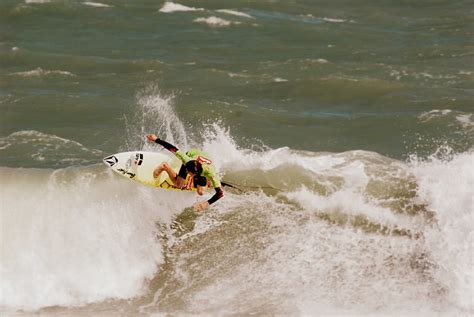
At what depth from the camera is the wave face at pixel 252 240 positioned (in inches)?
446

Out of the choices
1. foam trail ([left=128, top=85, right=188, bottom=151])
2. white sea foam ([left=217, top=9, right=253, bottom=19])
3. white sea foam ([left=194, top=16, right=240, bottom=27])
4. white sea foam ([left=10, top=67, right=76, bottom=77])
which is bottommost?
foam trail ([left=128, top=85, right=188, bottom=151])

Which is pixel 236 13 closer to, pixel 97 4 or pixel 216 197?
pixel 97 4

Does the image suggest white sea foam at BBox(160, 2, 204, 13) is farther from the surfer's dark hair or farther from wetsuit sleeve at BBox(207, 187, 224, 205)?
wetsuit sleeve at BBox(207, 187, 224, 205)

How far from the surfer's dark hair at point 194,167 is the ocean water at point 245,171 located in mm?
1078

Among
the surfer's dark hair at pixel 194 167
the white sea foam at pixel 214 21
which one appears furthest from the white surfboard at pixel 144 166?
the white sea foam at pixel 214 21

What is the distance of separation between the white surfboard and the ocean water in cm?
36

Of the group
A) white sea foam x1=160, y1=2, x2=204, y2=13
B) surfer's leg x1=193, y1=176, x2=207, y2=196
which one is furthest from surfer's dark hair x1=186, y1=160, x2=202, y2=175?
white sea foam x1=160, y1=2, x2=204, y2=13

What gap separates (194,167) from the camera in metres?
12.5

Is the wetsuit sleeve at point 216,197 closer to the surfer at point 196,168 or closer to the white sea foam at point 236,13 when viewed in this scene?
the surfer at point 196,168

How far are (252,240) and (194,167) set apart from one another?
1.53 m

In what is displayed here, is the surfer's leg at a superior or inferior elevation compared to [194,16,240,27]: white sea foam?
inferior

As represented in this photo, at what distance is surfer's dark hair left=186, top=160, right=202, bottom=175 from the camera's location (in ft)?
40.8

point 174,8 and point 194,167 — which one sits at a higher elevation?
point 174,8

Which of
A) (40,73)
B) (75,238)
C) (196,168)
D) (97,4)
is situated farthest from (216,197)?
(97,4)
